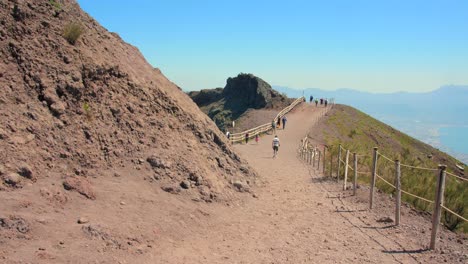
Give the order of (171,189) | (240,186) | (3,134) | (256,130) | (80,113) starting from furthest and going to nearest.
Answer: (256,130), (240,186), (171,189), (80,113), (3,134)

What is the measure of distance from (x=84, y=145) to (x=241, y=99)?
53.9m

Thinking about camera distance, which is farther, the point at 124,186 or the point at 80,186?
the point at 124,186

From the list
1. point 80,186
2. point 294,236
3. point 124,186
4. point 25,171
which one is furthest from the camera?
point 294,236

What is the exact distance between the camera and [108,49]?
36.3ft

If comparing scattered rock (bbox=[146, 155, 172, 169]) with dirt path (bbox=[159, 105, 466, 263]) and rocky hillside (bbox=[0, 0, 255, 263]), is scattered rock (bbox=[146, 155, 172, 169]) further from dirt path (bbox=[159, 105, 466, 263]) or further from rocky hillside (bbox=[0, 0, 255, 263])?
dirt path (bbox=[159, 105, 466, 263])

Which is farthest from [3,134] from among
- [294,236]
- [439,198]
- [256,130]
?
[256,130]

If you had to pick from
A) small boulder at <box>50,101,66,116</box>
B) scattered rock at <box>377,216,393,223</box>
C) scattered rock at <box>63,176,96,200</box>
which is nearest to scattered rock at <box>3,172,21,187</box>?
scattered rock at <box>63,176,96,200</box>

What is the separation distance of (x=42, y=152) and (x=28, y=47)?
A: 9.07 ft

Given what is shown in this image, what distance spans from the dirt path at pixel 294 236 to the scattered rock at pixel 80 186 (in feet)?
5.93

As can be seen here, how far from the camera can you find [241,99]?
203 ft

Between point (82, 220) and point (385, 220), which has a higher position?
point (82, 220)

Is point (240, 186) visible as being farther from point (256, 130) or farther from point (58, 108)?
point (256, 130)

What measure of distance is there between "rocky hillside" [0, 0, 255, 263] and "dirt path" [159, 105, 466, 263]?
0.72 meters

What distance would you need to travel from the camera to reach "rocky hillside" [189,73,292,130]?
58344mm
